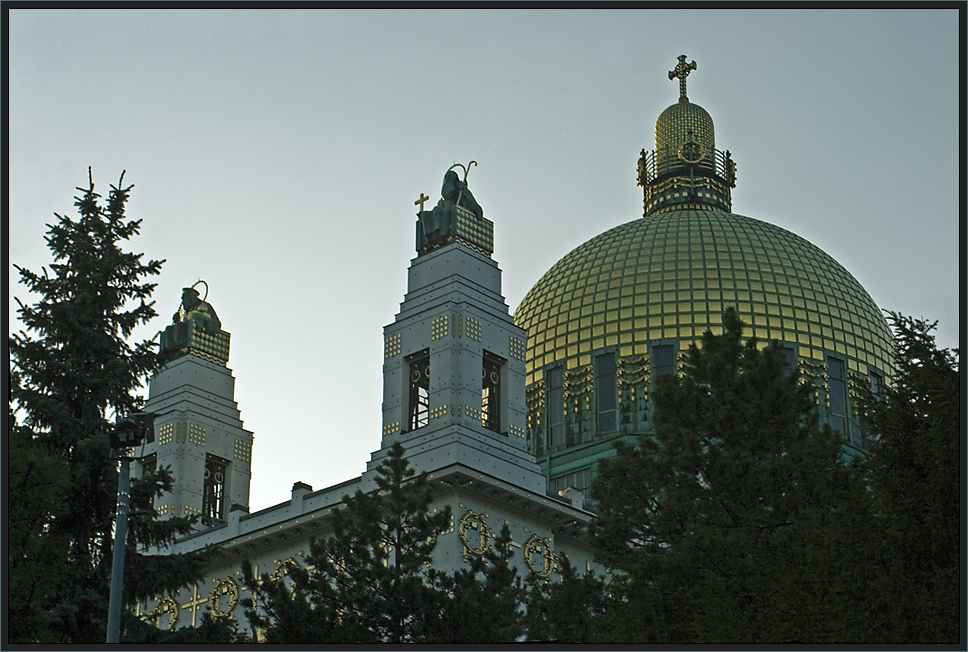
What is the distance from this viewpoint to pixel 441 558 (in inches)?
1503

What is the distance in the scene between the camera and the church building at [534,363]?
4062 cm

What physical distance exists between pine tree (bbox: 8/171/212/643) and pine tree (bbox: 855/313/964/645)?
33.9 ft

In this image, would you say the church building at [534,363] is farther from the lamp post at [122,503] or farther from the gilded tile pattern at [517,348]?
the lamp post at [122,503]

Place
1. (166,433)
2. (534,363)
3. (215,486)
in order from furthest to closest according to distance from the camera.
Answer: (534,363), (215,486), (166,433)

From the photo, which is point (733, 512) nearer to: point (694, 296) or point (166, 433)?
point (166, 433)

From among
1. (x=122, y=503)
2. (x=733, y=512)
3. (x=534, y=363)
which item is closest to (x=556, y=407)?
(x=534, y=363)

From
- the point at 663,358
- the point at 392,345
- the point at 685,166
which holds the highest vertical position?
the point at 685,166

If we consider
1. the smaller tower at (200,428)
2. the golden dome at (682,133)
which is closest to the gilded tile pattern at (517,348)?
the smaller tower at (200,428)

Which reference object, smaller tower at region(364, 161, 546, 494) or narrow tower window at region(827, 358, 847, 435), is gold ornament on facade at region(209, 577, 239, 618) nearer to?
smaller tower at region(364, 161, 546, 494)

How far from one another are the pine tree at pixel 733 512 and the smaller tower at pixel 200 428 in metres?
19.6

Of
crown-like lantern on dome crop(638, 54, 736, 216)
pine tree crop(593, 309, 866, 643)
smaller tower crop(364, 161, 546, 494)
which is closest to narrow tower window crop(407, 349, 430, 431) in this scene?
smaller tower crop(364, 161, 546, 494)

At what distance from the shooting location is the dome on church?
182ft

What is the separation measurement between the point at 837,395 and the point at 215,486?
19919 millimetres

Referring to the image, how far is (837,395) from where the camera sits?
56.4m
